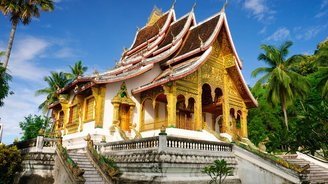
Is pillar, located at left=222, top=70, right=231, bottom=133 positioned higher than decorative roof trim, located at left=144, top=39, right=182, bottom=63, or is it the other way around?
decorative roof trim, located at left=144, top=39, right=182, bottom=63

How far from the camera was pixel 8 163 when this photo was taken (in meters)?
11.3

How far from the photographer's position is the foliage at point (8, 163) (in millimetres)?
11148

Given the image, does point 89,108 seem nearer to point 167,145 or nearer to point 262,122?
point 167,145

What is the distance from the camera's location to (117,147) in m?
11.5

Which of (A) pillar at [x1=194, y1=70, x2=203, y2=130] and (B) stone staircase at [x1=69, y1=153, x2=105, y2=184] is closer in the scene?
(B) stone staircase at [x1=69, y1=153, x2=105, y2=184]

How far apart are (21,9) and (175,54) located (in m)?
10.4

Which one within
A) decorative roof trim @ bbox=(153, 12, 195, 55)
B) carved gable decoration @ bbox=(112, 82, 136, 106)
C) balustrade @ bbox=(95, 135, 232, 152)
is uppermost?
decorative roof trim @ bbox=(153, 12, 195, 55)

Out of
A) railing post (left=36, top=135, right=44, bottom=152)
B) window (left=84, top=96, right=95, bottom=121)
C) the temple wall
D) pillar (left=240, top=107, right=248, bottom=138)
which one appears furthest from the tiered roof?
railing post (left=36, top=135, right=44, bottom=152)

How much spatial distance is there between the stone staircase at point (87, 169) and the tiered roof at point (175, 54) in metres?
3.81

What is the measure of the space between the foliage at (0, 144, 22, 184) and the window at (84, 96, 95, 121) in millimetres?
4110

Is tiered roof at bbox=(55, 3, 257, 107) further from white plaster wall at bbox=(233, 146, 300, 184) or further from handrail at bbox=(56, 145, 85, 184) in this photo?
white plaster wall at bbox=(233, 146, 300, 184)

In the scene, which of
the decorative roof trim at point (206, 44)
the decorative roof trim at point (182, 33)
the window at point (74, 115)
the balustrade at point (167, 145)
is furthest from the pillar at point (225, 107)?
the window at point (74, 115)

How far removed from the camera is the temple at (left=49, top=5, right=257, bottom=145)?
45.9 ft

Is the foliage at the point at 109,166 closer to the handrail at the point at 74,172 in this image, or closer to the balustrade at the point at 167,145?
the balustrade at the point at 167,145
